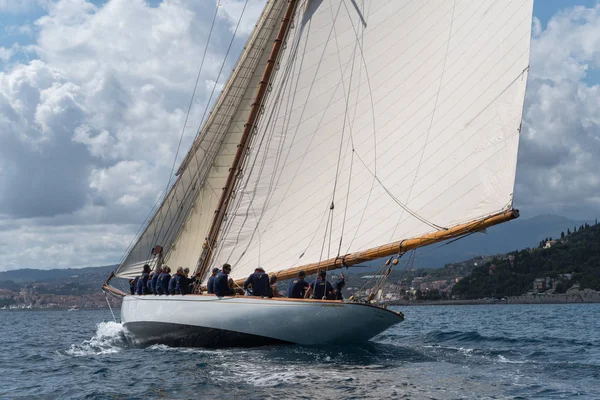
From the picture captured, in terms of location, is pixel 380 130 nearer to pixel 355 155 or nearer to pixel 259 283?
pixel 355 155

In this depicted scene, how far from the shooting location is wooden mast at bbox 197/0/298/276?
2705 cm

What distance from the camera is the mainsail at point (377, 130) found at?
2158 centimetres

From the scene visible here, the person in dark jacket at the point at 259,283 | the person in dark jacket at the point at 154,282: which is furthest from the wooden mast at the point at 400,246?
the person in dark jacket at the point at 154,282

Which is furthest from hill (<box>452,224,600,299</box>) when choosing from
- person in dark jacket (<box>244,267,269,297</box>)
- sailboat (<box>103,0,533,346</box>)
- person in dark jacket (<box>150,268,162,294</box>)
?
person in dark jacket (<box>244,267,269,297</box>)

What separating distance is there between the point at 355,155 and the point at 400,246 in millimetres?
3540

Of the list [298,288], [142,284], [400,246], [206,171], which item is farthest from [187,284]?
[400,246]

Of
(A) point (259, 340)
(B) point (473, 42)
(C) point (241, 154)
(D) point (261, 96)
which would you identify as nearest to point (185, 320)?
(A) point (259, 340)

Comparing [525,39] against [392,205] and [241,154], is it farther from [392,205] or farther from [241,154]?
[241,154]

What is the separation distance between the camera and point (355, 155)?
2438 centimetres

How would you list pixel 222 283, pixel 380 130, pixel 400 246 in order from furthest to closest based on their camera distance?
pixel 380 130 < pixel 222 283 < pixel 400 246

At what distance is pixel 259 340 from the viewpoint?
23.5 metres

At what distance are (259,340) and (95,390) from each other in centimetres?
561

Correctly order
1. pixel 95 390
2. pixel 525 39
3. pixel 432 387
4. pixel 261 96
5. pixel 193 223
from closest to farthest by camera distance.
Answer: pixel 432 387, pixel 95 390, pixel 525 39, pixel 261 96, pixel 193 223

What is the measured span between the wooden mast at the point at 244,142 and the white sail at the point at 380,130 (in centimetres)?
31
